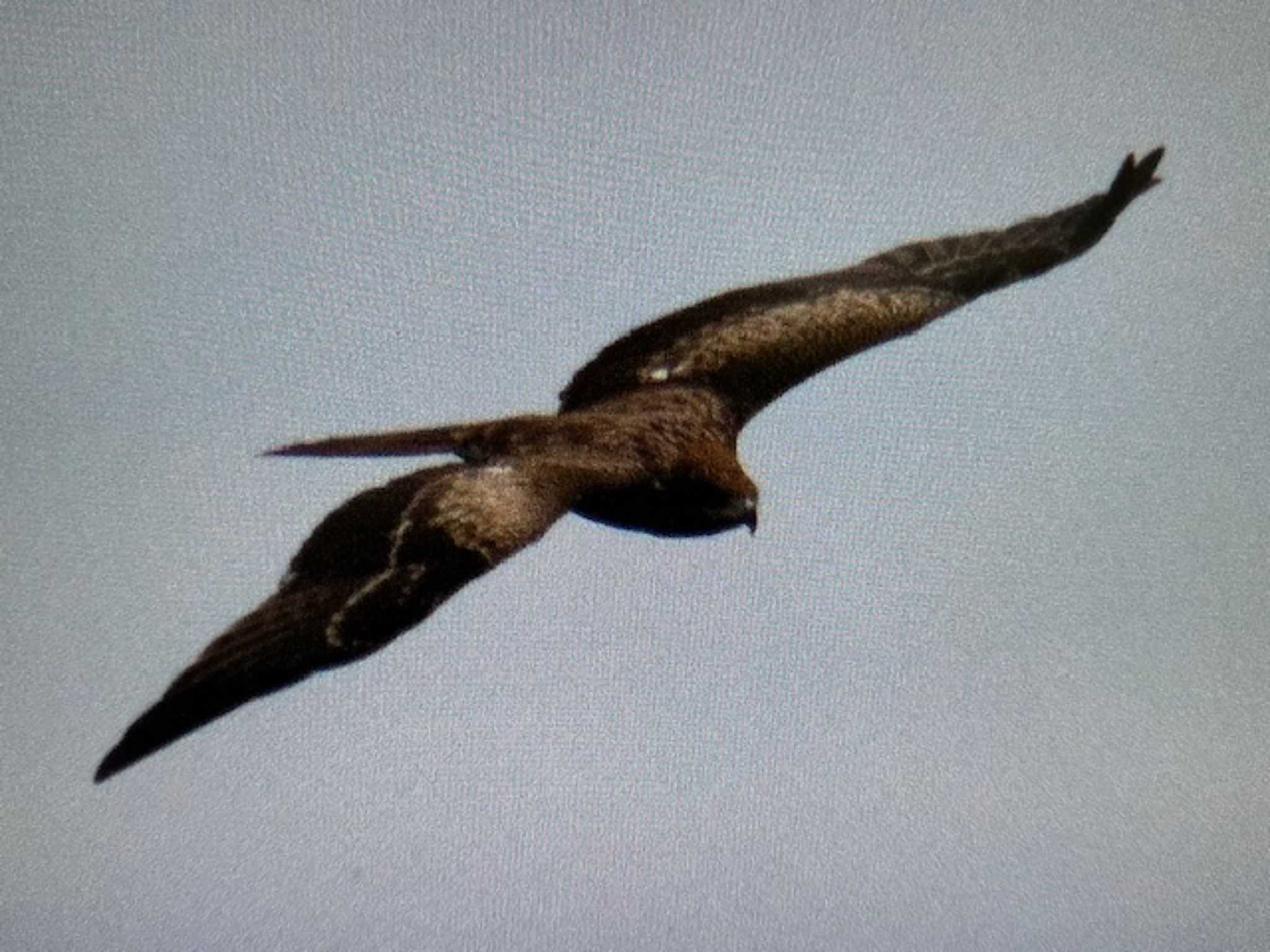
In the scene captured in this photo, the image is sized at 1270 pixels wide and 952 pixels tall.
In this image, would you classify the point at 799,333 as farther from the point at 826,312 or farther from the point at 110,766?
the point at 110,766

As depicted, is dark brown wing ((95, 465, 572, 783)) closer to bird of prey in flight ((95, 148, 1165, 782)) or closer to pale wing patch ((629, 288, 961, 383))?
bird of prey in flight ((95, 148, 1165, 782))

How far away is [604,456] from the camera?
28.6 feet

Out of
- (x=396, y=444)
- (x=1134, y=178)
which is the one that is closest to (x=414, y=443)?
(x=396, y=444)

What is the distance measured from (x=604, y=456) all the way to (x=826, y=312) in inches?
115

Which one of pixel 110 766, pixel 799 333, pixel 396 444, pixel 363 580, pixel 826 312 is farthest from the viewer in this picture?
pixel 826 312

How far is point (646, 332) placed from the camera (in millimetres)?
11172

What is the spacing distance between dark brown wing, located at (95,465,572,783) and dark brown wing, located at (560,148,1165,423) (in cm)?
296

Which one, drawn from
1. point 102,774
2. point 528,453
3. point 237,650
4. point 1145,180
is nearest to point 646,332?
point 528,453

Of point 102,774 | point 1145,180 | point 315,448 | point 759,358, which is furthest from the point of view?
point 1145,180

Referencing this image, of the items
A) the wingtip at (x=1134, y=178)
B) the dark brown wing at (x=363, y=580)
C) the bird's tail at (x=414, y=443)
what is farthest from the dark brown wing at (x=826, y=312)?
the dark brown wing at (x=363, y=580)

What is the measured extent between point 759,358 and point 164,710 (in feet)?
19.3

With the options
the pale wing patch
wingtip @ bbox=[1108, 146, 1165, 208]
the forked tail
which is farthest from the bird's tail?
wingtip @ bbox=[1108, 146, 1165, 208]

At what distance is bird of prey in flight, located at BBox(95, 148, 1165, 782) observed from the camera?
21.1 ft

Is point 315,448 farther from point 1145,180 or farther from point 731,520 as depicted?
point 1145,180
